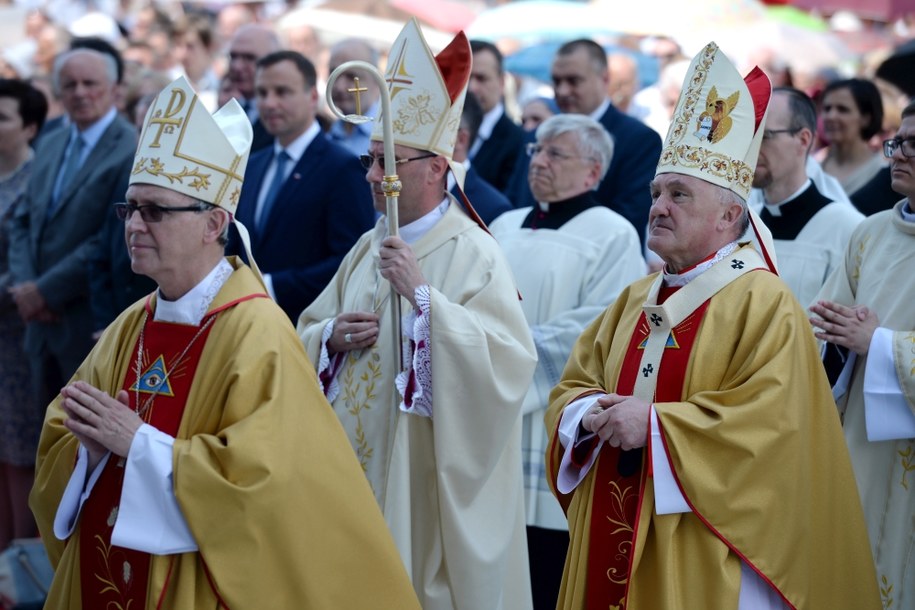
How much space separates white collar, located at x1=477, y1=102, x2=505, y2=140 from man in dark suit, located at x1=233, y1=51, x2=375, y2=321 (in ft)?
6.79

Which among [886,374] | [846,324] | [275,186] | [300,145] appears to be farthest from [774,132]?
[275,186]

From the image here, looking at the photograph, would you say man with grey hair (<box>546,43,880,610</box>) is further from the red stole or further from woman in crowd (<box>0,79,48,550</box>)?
woman in crowd (<box>0,79,48,550</box>)

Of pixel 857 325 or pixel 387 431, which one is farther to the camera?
pixel 387 431

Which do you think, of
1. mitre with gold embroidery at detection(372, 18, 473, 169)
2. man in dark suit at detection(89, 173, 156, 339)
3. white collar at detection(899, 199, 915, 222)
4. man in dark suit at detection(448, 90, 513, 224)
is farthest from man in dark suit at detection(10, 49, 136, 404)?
white collar at detection(899, 199, 915, 222)

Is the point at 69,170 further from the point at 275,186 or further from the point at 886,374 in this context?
the point at 886,374

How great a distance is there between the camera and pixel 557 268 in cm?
668

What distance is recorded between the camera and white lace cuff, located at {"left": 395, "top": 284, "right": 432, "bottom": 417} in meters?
5.17

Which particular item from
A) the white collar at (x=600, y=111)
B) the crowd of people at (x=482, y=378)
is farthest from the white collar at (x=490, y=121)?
the crowd of people at (x=482, y=378)

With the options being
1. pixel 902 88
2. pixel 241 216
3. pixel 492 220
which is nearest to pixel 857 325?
pixel 492 220

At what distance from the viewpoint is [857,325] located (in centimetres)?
496

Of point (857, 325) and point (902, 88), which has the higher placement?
point (902, 88)

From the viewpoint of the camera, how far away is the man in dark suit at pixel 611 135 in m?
7.79

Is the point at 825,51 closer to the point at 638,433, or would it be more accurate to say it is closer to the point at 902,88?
the point at 902,88

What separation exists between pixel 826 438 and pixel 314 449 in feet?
5.72
